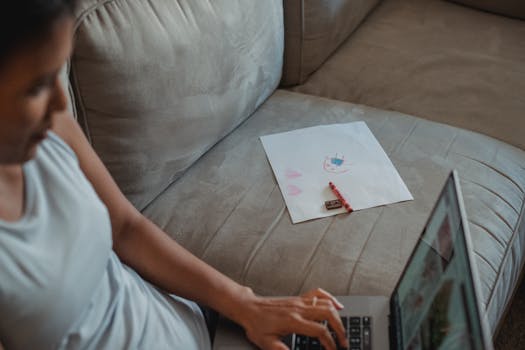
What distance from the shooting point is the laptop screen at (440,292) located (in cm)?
71

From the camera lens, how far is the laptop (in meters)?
0.71

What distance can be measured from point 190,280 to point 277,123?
572 mm

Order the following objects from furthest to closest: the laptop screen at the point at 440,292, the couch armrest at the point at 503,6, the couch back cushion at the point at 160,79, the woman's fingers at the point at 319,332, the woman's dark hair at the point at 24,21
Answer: the couch armrest at the point at 503,6
the couch back cushion at the point at 160,79
the woman's fingers at the point at 319,332
the laptop screen at the point at 440,292
the woman's dark hair at the point at 24,21

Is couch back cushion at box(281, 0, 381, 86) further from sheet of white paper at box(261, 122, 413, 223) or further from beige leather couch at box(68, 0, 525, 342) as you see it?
sheet of white paper at box(261, 122, 413, 223)

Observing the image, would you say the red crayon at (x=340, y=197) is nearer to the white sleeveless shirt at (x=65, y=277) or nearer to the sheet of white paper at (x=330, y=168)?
the sheet of white paper at (x=330, y=168)

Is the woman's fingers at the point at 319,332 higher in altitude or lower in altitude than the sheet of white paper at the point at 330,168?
higher

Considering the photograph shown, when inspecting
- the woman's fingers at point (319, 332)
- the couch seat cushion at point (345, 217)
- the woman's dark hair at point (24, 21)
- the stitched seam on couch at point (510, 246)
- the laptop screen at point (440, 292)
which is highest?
the woman's dark hair at point (24, 21)

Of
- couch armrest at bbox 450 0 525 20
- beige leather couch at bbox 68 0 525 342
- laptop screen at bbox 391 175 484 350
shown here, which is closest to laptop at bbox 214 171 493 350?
laptop screen at bbox 391 175 484 350

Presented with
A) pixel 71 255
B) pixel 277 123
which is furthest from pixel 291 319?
pixel 277 123

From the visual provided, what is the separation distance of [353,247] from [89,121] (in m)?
0.52

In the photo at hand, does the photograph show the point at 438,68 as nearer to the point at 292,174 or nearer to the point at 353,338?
the point at 292,174

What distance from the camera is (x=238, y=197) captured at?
126 cm

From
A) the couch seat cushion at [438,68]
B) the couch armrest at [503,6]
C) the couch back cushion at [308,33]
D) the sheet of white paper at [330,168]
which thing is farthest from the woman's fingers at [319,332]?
the couch armrest at [503,6]

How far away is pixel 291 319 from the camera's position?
35.8 inches
